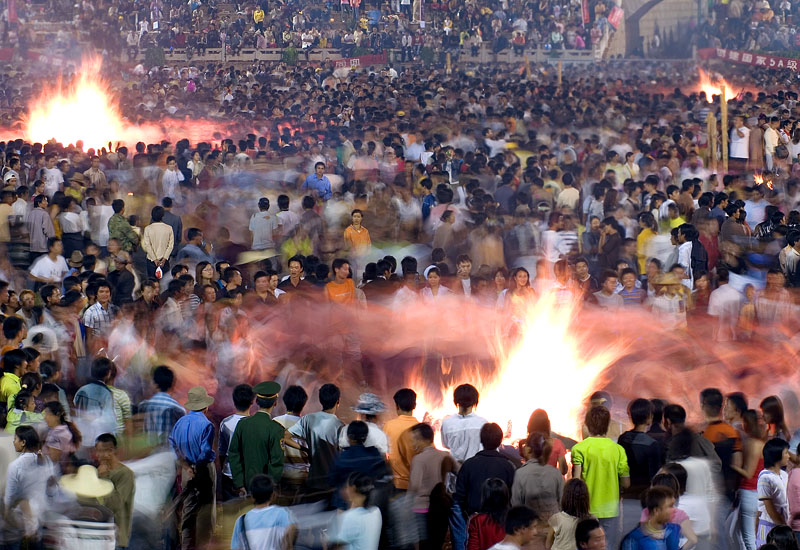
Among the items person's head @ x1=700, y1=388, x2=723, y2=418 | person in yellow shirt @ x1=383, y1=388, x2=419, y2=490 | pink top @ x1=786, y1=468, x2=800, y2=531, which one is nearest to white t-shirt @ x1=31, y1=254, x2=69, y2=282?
person in yellow shirt @ x1=383, y1=388, x2=419, y2=490

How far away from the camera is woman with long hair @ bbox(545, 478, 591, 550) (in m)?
5.67

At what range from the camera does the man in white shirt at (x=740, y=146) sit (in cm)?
1620

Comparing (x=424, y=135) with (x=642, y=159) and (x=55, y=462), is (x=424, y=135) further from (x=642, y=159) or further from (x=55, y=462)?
(x=55, y=462)

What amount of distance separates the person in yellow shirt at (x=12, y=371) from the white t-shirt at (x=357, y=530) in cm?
276

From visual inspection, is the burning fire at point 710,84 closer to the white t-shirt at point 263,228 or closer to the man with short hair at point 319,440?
the white t-shirt at point 263,228

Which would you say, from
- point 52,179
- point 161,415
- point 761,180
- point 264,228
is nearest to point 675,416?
point 161,415

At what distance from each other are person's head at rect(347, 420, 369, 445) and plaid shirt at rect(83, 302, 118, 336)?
3214 mm

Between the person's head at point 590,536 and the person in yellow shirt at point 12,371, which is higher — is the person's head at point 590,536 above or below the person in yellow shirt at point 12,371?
below

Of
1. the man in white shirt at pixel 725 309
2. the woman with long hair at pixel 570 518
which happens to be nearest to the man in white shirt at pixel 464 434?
the woman with long hair at pixel 570 518

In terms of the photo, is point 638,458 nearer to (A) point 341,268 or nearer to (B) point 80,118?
(A) point 341,268

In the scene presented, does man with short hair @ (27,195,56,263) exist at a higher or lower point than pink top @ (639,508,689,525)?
higher

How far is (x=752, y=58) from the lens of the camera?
31172 millimetres

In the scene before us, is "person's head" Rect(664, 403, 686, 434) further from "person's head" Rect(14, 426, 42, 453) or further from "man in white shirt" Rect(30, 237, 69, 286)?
"man in white shirt" Rect(30, 237, 69, 286)

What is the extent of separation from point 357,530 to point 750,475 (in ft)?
7.60
